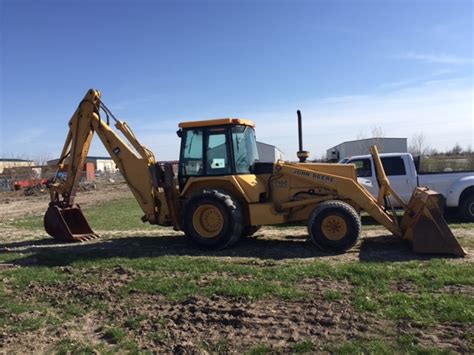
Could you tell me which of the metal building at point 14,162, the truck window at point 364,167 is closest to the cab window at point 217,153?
the truck window at point 364,167

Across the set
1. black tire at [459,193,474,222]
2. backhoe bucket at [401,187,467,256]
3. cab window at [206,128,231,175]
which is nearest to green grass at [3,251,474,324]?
backhoe bucket at [401,187,467,256]

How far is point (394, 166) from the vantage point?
14.0m

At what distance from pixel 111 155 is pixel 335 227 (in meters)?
5.64

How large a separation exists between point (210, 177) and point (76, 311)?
4.64m

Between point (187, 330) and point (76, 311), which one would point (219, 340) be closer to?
point (187, 330)

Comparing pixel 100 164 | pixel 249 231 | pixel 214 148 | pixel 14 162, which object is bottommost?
pixel 249 231

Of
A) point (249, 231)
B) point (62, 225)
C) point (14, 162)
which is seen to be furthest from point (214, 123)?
point (14, 162)

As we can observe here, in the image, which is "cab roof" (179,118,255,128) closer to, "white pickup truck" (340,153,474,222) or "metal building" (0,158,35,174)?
"white pickup truck" (340,153,474,222)

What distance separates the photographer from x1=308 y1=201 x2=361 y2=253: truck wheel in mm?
9172

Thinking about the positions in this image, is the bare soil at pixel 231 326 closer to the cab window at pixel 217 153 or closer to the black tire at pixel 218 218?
the black tire at pixel 218 218

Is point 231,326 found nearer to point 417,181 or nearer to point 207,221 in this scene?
point 207,221

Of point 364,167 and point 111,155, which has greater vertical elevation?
point 111,155

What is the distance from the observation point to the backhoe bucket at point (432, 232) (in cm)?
846

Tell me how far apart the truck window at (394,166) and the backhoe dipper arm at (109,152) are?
7.08m
